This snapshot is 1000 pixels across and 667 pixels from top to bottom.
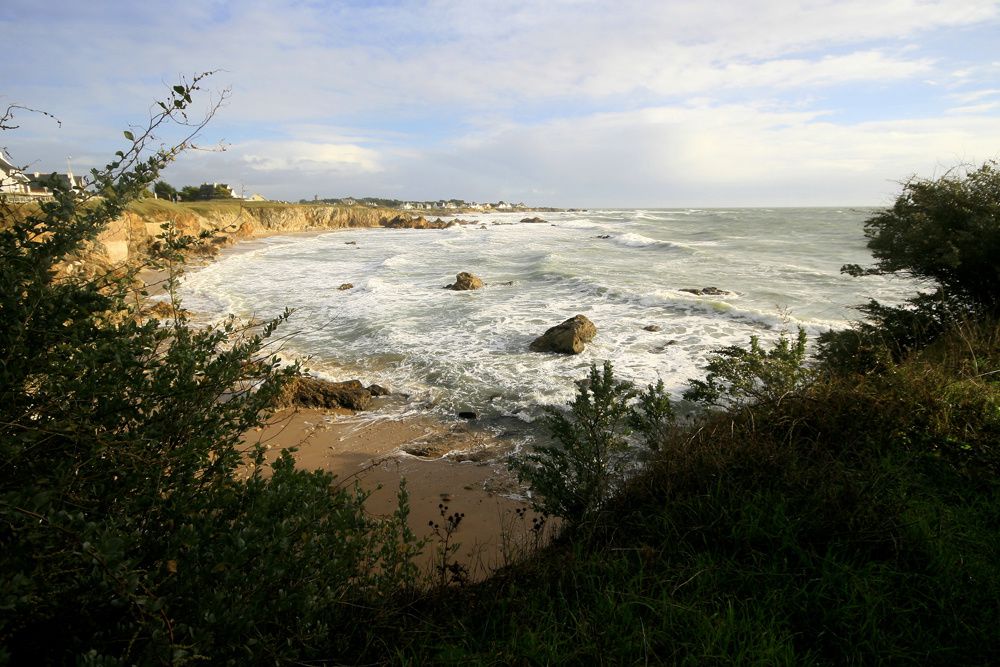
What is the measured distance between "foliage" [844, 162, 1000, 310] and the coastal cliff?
1950 centimetres

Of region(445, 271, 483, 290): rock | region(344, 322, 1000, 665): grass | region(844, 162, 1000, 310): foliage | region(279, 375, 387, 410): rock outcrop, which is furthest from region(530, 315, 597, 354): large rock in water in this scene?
region(445, 271, 483, 290): rock

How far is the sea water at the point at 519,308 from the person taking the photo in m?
9.60

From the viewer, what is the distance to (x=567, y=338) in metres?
11.0

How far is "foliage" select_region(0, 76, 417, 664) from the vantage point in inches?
65.3

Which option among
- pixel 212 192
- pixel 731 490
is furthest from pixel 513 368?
pixel 212 192

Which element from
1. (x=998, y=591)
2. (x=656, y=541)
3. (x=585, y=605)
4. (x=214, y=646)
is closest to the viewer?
(x=214, y=646)

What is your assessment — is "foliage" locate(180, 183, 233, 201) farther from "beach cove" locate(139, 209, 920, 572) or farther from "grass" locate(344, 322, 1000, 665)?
"grass" locate(344, 322, 1000, 665)

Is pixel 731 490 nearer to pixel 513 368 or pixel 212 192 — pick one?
pixel 513 368

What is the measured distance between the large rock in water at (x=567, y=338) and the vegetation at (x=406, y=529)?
689cm

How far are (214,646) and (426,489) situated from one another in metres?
4.03

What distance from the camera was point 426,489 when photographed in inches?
229

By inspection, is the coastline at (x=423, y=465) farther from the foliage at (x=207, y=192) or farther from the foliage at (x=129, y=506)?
the foliage at (x=207, y=192)

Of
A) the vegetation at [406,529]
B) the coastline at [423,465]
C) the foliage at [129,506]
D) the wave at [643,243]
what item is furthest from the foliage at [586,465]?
the wave at [643,243]

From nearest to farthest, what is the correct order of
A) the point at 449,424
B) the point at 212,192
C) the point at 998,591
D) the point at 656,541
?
the point at 998,591
the point at 656,541
the point at 449,424
the point at 212,192
